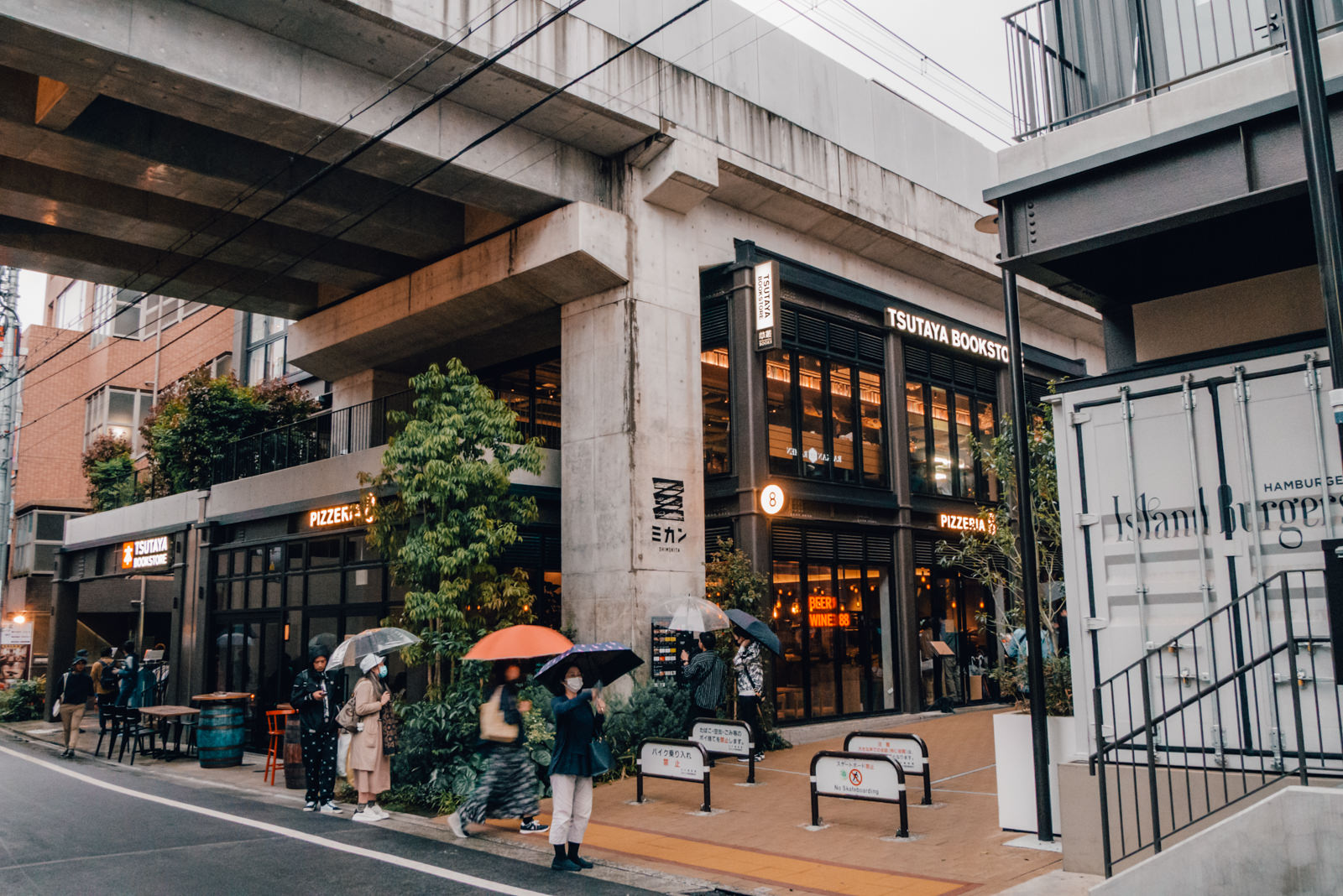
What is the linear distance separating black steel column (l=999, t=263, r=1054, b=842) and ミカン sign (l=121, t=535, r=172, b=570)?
64.0 ft

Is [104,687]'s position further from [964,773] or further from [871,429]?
[964,773]

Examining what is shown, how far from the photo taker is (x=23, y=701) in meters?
27.1

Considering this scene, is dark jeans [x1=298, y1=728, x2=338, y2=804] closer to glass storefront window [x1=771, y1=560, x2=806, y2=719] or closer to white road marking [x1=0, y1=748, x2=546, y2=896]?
white road marking [x1=0, y1=748, x2=546, y2=896]

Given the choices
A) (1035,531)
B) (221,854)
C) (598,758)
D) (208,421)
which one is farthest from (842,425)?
(208,421)

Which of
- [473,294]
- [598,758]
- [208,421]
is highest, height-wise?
[473,294]

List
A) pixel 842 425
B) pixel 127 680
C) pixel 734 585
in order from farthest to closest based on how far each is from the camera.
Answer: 1. pixel 842 425
2. pixel 127 680
3. pixel 734 585

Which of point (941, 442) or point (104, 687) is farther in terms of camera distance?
point (941, 442)

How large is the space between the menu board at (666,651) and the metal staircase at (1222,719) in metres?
8.08

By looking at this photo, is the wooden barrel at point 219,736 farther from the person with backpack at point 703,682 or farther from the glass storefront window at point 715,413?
the glass storefront window at point 715,413

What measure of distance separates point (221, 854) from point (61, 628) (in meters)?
20.5

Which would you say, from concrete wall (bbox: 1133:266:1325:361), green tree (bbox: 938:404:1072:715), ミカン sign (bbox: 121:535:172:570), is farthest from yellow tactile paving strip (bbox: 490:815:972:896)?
ミカン sign (bbox: 121:535:172:570)

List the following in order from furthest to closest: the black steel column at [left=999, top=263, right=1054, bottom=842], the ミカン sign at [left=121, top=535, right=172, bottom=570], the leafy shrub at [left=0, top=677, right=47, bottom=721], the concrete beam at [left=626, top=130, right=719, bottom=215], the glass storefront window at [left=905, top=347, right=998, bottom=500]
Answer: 1. the leafy shrub at [left=0, top=677, right=47, bottom=721]
2. the ミカン sign at [left=121, top=535, right=172, bottom=570]
3. the glass storefront window at [left=905, top=347, right=998, bottom=500]
4. the concrete beam at [left=626, top=130, right=719, bottom=215]
5. the black steel column at [left=999, top=263, right=1054, bottom=842]

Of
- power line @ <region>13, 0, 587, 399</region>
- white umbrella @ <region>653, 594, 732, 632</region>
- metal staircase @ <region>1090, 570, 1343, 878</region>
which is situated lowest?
metal staircase @ <region>1090, 570, 1343, 878</region>

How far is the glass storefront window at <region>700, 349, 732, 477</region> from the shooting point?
17516mm
